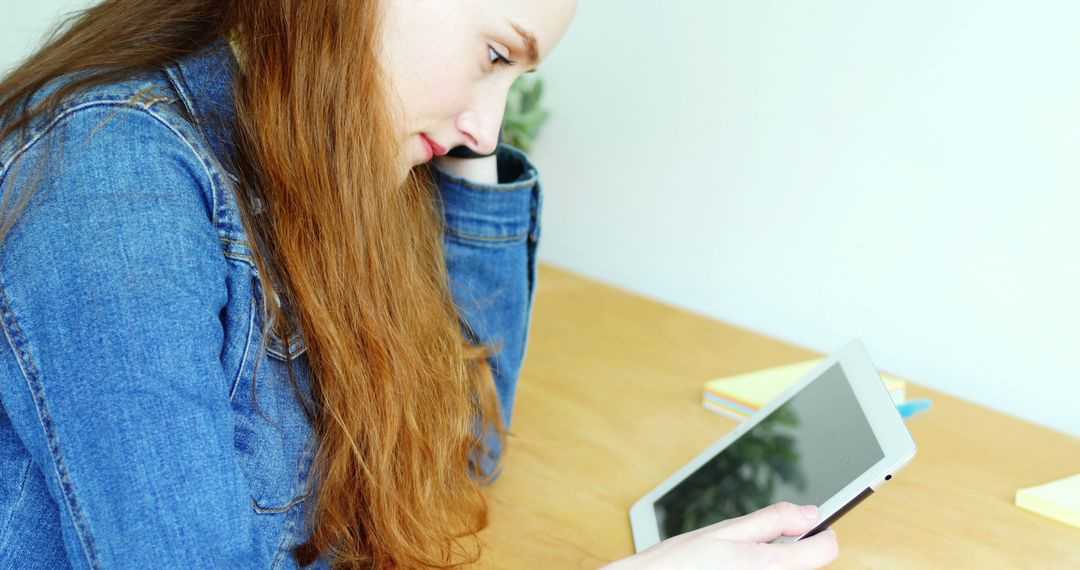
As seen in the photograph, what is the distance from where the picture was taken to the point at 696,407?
1.06m

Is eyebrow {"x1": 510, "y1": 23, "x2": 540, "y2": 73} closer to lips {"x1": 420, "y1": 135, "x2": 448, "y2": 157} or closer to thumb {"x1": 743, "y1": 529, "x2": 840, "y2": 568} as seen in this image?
lips {"x1": 420, "y1": 135, "x2": 448, "y2": 157}

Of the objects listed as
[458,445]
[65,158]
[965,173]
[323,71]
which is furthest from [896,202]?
[65,158]

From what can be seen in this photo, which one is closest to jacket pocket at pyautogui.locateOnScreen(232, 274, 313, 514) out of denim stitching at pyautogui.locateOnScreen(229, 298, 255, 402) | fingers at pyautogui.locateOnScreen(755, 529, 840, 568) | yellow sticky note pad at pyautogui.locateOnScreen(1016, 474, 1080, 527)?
denim stitching at pyautogui.locateOnScreen(229, 298, 255, 402)

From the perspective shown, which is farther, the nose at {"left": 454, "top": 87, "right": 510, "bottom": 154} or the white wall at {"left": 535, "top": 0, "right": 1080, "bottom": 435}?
the white wall at {"left": 535, "top": 0, "right": 1080, "bottom": 435}

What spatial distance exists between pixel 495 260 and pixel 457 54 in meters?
0.30

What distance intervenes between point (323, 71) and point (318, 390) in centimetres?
25

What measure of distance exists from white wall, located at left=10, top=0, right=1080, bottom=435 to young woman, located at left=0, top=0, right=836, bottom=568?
0.49 meters

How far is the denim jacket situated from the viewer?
573 mm

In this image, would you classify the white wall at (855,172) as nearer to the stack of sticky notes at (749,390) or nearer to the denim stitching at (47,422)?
the stack of sticky notes at (749,390)

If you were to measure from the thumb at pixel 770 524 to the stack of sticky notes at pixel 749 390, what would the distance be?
33 centimetres

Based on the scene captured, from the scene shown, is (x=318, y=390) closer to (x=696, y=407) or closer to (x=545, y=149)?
(x=696, y=407)

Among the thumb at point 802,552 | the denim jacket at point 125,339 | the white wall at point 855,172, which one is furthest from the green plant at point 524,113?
the thumb at point 802,552

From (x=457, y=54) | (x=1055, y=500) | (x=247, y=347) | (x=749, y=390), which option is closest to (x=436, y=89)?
(x=457, y=54)

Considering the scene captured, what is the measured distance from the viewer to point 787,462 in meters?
0.79
